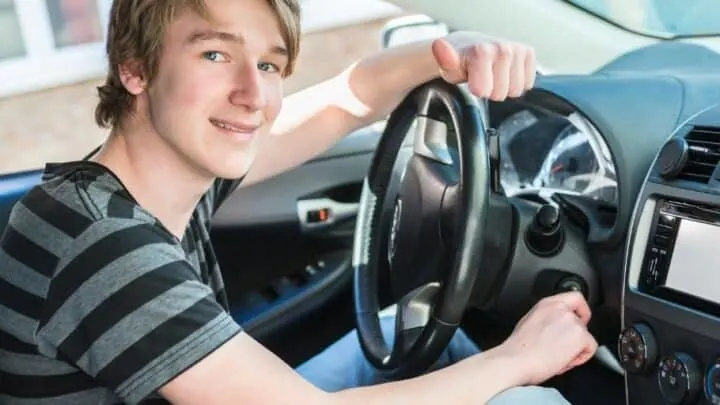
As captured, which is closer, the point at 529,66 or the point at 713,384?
the point at 713,384

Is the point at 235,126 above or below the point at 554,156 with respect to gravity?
above

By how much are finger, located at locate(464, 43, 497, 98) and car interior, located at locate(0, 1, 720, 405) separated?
0.9 inches

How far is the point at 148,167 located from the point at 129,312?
243mm

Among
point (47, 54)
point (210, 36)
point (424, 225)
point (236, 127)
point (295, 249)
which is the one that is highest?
point (210, 36)

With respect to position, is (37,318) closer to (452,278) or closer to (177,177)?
(177,177)

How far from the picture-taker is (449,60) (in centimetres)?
122

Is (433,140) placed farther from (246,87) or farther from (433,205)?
(246,87)

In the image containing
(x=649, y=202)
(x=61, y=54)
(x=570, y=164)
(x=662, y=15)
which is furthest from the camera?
(x=61, y=54)

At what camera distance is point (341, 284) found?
1972mm

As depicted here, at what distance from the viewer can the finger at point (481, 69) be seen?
1196 millimetres

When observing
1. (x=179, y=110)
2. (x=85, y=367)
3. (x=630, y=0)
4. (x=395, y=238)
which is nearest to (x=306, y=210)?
(x=395, y=238)

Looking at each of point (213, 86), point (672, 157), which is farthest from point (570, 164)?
point (213, 86)

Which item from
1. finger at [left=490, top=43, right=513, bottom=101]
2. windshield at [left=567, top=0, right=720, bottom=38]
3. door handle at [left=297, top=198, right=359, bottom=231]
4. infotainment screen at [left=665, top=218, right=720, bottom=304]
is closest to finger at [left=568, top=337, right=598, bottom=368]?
infotainment screen at [left=665, top=218, right=720, bottom=304]

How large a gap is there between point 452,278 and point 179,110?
388mm
